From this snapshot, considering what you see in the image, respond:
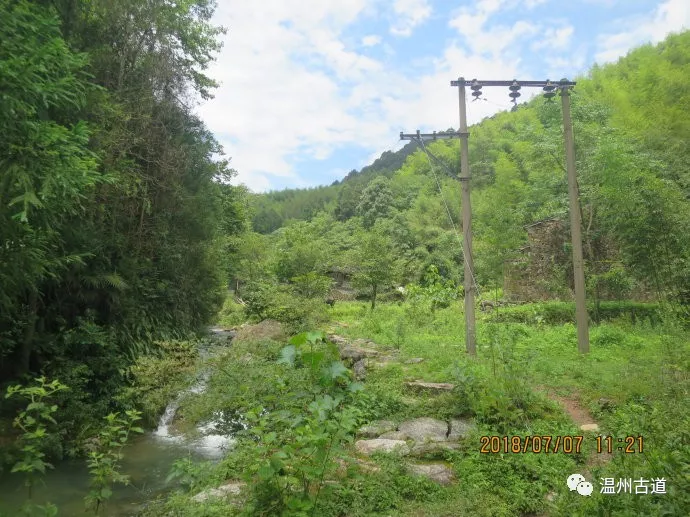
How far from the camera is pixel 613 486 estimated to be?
3.03 m

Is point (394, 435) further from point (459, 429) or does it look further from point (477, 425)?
point (477, 425)

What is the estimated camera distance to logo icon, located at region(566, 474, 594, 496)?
3.30 m

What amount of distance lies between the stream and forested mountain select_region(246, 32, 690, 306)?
6153 mm

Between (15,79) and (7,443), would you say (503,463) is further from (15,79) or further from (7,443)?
(7,443)

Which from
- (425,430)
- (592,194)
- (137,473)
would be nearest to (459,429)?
(425,430)

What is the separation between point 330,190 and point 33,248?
69.7 metres

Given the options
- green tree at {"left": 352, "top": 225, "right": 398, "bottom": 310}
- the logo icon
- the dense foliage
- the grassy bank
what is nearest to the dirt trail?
the grassy bank

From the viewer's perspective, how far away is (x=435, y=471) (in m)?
4.30

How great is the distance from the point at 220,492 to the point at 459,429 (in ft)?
8.70

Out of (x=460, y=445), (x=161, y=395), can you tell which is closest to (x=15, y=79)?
(x=161, y=395)

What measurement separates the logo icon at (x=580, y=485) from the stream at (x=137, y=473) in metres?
4.54

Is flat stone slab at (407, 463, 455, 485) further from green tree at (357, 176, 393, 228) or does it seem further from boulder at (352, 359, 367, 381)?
green tree at (357, 176, 393, 228)

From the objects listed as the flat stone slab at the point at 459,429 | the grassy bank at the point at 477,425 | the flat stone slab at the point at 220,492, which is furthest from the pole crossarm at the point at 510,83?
the flat stone slab at the point at 220,492

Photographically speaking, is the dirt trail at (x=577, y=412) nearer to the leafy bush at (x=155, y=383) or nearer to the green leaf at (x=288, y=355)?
the green leaf at (x=288, y=355)
